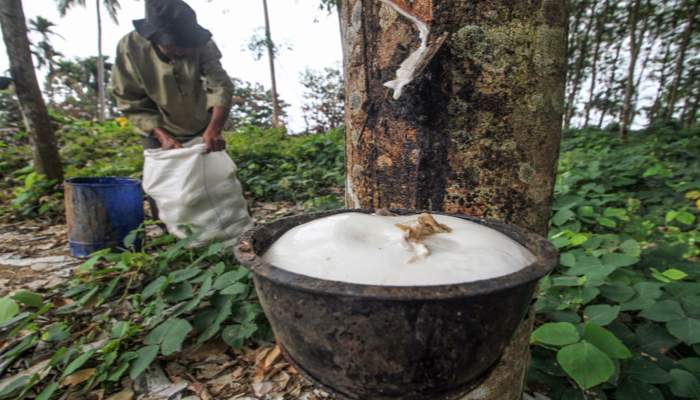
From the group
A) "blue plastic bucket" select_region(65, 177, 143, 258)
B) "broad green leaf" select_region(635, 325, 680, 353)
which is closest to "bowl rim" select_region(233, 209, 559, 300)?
"broad green leaf" select_region(635, 325, 680, 353)

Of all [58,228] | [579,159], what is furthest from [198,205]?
[579,159]

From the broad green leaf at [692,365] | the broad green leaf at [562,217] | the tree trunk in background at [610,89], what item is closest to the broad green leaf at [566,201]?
the broad green leaf at [562,217]

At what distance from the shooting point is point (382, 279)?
0.63 metres

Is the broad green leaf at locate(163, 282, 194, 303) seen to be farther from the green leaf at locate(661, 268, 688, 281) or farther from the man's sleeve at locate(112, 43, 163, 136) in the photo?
the green leaf at locate(661, 268, 688, 281)

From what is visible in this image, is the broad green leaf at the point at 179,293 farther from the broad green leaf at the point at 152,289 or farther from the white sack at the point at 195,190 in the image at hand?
the white sack at the point at 195,190

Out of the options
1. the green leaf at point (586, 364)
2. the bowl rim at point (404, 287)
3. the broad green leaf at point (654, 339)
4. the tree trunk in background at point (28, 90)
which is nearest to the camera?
the bowl rim at point (404, 287)

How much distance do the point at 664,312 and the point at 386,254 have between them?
4.78 feet

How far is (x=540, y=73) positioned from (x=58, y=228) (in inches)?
167

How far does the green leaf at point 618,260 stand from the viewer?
5.36ft

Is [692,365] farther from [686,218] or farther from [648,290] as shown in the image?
[686,218]

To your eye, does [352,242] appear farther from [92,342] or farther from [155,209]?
[155,209]

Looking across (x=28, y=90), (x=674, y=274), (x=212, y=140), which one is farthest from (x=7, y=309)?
(x=28, y=90)

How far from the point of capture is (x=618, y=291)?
5.30 ft

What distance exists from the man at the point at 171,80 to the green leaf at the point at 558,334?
2.35 meters
